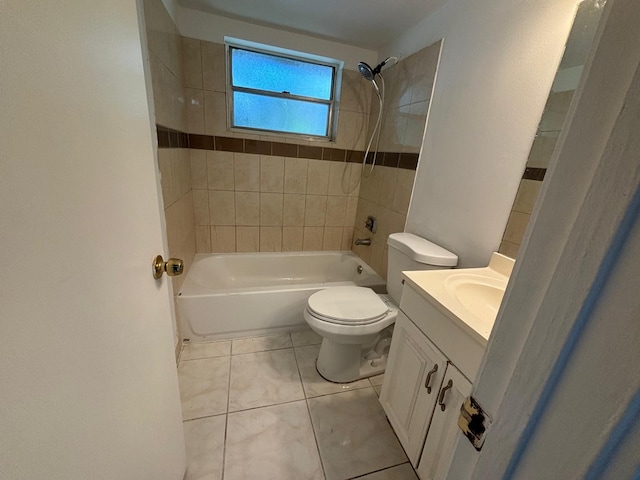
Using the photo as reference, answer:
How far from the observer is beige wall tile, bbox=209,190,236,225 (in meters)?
2.12

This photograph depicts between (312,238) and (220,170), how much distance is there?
1000mm

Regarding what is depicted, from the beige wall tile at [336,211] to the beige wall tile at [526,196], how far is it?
1.49 m

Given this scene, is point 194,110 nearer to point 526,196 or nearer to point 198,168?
point 198,168

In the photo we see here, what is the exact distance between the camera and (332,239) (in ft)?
8.31

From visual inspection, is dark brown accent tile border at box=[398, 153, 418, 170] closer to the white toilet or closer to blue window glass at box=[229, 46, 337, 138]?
the white toilet

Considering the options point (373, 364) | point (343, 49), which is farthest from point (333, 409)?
point (343, 49)

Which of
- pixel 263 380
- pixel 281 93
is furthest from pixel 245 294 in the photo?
pixel 281 93

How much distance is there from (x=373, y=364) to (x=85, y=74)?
172 centimetres

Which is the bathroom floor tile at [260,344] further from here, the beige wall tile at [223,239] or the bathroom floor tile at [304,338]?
the beige wall tile at [223,239]

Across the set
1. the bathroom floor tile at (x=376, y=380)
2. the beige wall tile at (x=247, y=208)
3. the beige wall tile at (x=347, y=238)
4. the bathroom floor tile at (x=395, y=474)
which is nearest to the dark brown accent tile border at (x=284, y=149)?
the beige wall tile at (x=247, y=208)

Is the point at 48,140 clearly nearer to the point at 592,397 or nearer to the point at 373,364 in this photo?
the point at 592,397

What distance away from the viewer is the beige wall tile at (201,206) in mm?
2076

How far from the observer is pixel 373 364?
1.59m

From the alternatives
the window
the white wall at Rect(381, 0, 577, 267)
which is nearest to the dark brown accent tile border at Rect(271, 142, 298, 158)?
the window
